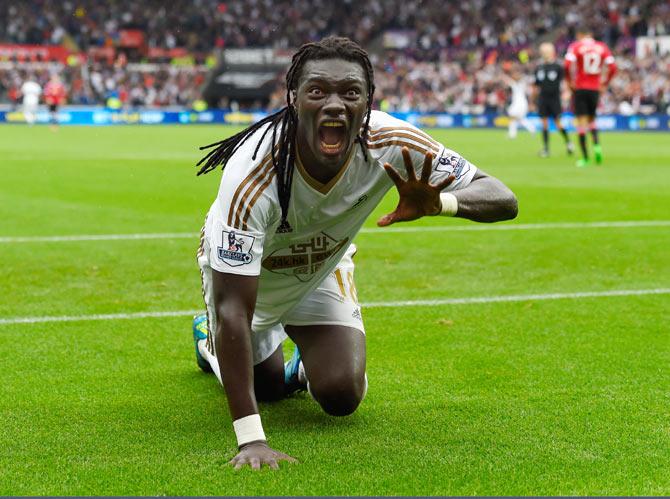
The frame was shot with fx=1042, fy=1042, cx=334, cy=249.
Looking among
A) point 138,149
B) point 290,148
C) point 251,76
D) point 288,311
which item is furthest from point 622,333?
point 251,76

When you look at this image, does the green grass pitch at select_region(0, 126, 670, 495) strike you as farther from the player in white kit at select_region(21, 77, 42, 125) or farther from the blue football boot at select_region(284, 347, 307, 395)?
the player in white kit at select_region(21, 77, 42, 125)

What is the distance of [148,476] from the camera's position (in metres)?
3.97

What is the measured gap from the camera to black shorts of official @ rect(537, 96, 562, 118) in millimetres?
24078

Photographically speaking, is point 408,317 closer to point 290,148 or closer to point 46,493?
point 290,148

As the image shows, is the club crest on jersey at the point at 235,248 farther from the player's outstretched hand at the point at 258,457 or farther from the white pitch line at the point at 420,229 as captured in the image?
the white pitch line at the point at 420,229

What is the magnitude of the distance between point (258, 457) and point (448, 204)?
4.12ft

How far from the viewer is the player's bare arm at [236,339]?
13.8 feet

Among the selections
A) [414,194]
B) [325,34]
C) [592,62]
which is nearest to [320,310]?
[414,194]

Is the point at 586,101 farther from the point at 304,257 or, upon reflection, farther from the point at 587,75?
the point at 304,257

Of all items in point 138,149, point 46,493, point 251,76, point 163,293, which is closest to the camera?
point 46,493

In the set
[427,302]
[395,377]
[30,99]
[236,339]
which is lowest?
[30,99]

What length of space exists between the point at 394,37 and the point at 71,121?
59.6 feet

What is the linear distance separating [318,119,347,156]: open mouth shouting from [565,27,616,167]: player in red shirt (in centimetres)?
1772

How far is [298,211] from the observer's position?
447 cm
